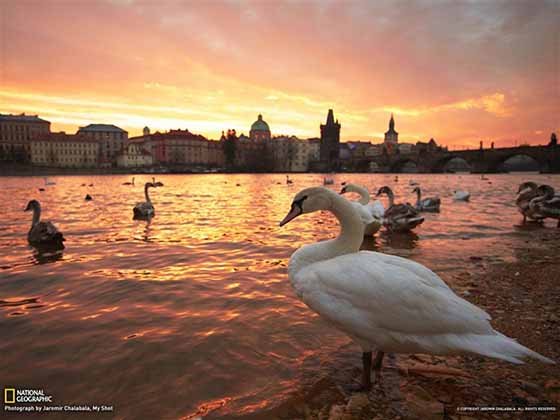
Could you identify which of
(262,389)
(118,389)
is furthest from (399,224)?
(118,389)

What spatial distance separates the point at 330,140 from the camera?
16038cm

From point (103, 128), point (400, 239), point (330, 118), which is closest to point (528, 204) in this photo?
point (400, 239)

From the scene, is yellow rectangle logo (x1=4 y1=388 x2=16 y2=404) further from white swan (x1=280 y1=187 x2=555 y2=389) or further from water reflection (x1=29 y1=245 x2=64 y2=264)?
water reflection (x1=29 y1=245 x2=64 y2=264)

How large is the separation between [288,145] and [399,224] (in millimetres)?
153975

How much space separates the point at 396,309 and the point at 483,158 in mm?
111509

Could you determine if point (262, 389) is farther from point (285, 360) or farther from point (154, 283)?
point (154, 283)

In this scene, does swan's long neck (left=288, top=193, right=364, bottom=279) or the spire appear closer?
swan's long neck (left=288, top=193, right=364, bottom=279)

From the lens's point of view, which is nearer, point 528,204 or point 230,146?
point 528,204

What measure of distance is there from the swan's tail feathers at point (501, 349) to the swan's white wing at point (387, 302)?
8cm

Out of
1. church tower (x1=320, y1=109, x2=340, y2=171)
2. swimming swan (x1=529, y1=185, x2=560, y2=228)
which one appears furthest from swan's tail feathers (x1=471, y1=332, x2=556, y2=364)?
church tower (x1=320, y1=109, x2=340, y2=171)

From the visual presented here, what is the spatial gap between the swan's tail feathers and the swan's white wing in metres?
0.08

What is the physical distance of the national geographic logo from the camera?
2703mm

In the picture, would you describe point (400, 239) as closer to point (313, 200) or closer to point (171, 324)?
point (313, 200)

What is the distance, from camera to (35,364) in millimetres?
3150
